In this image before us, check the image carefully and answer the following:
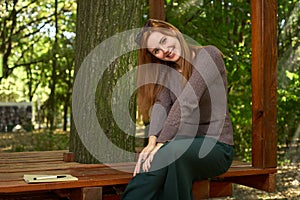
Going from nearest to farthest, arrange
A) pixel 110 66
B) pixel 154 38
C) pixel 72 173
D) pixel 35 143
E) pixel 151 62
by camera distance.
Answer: pixel 72 173 → pixel 154 38 → pixel 151 62 → pixel 110 66 → pixel 35 143

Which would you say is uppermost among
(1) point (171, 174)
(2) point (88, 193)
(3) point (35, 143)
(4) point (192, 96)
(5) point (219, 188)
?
(4) point (192, 96)

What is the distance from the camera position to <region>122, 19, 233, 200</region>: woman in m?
2.67

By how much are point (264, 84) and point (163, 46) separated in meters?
0.77

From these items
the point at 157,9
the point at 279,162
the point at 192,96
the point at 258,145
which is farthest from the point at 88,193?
the point at 279,162

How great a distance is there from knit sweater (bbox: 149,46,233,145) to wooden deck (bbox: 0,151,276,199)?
0.32 meters

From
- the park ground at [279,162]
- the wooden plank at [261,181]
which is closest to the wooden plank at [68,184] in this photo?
the wooden plank at [261,181]

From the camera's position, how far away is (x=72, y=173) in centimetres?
295

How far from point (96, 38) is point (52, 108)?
33.8ft

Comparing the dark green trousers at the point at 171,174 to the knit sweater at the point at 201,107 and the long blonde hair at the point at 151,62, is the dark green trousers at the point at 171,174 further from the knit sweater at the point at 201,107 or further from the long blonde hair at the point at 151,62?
the long blonde hair at the point at 151,62

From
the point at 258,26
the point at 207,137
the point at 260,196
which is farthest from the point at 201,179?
the point at 260,196

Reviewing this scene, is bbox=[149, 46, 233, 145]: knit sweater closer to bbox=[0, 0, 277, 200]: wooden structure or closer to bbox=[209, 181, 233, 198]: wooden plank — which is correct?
bbox=[0, 0, 277, 200]: wooden structure

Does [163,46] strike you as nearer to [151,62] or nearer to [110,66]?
[151,62]

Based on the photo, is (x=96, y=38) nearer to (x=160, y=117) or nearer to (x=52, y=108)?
(x=160, y=117)

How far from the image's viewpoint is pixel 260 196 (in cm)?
725
